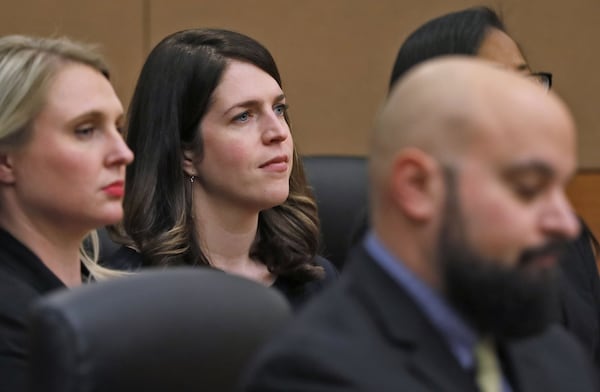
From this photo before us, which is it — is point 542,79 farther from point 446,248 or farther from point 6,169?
point 446,248

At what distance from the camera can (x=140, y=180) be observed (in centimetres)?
274

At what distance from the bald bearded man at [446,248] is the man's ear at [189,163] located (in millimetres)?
1411

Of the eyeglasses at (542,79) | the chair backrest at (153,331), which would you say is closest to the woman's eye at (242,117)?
the eyeglasses at (542,79)

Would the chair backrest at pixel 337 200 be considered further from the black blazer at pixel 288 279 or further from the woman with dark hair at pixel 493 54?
the woman with dark hair at pixel 493 54

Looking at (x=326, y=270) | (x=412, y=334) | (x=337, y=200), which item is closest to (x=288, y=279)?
(x=326, y=270)

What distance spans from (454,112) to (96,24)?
3308 millimetres

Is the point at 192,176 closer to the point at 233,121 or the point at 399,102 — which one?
the point at 233,121

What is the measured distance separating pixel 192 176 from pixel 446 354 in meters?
1.50

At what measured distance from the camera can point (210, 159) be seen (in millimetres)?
2725

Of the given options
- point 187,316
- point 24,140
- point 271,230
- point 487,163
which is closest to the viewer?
point 487,163

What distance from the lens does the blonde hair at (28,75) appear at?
2148 millimetres

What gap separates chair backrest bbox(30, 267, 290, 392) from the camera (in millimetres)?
1367

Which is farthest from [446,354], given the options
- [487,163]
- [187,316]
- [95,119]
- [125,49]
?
[125,49]

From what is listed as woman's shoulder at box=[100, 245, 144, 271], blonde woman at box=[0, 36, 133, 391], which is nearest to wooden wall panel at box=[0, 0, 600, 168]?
woman's shoulder at box=[100, 245, 144, 271]
